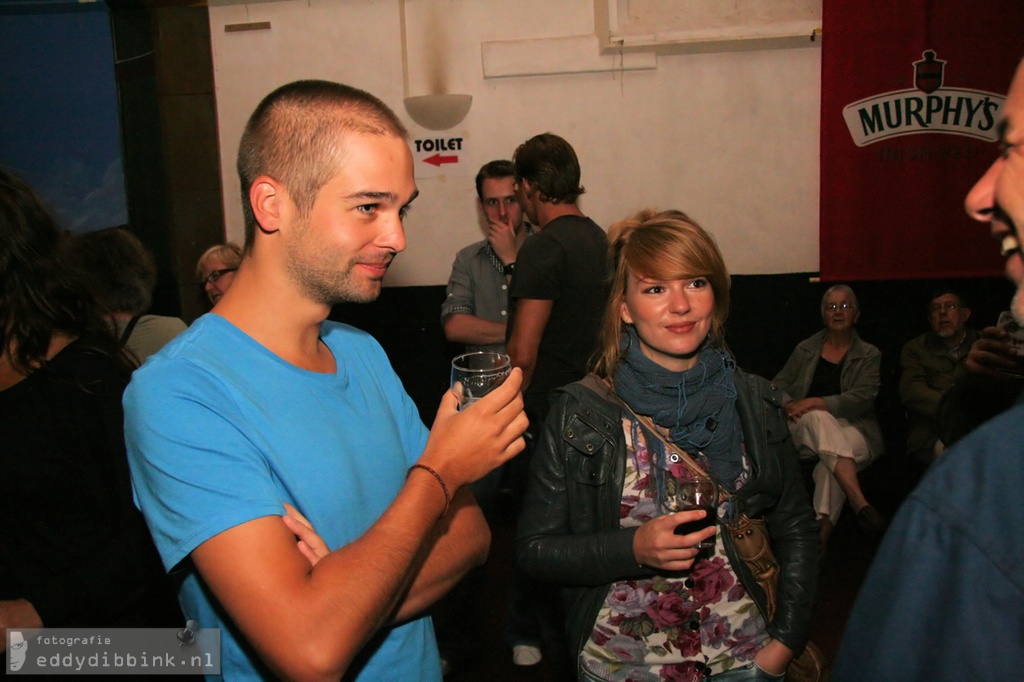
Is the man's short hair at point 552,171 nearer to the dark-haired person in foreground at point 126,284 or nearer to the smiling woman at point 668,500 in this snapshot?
the smiling woman at point 668,500

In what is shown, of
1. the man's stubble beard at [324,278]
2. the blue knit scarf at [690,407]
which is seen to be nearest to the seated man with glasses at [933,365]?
the blue knit scarf at [690,407]

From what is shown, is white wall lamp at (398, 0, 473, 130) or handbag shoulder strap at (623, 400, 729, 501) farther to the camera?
white wall lamp at (398, 0, 473, 130)

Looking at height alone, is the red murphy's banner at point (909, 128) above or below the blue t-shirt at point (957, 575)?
above

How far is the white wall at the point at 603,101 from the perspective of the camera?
195 inches

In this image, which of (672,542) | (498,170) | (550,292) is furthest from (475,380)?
(498,170)

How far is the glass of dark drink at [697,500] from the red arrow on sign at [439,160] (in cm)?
384

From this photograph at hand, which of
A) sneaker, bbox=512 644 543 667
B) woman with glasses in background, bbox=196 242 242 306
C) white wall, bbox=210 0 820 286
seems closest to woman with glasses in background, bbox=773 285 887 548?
white wall, bbox=210 0 820 286

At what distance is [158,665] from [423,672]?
0.59 meters

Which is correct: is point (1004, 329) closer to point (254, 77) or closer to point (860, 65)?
point (860, 65)

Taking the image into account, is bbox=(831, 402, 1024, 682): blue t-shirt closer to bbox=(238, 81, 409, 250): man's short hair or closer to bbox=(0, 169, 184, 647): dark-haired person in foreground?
bbox=(238, 81, 409, 250): man's short hair

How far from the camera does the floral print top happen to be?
5.89 feet

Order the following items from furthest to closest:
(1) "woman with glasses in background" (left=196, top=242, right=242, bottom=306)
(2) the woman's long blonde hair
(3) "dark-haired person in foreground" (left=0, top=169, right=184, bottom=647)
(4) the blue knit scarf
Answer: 1. (1) "woman with glasses in background" (left=196, top=242, right=242, bottom=306)
2. (2) the woman's long blonde hair
3. (4) the blue knit scarf
4. (3) "dark-haired person in foreground" (left=0, top=169, right=184, bottom=647)

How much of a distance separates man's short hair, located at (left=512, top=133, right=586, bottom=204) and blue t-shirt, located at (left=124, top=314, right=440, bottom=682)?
198 centimetres

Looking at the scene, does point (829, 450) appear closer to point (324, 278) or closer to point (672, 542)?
point (672, 542)
